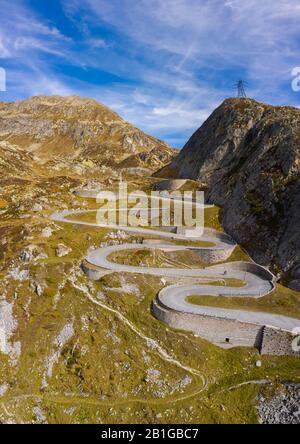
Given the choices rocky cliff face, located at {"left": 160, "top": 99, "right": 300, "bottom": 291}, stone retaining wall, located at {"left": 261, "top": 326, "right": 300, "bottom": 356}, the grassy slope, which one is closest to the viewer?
the grassy slope

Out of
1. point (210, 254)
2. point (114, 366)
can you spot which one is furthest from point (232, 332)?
point (210, 254)

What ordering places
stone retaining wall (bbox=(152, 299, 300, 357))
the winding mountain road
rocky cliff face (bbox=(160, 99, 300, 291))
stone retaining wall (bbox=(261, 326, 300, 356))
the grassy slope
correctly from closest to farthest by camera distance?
the grassy slope → stone retaining wall (bbox=(261, 326, 300, 356)) → stone retaining wall (bbox=(152, 299, 300, 357)) → the winding mountain road → rocky cliff face (bbox=(160, 99, 300, 291))

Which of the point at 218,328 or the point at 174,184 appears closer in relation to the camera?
the point at 218,328

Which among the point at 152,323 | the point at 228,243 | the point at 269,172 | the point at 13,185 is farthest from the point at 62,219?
the point at 13,185

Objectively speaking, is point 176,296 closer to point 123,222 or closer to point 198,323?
point 198,323

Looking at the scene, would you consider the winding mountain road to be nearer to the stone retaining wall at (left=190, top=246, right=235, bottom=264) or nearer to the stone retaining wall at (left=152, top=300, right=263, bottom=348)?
the stone retaining wall at (left=190, top=246, right=235, bottom=264)

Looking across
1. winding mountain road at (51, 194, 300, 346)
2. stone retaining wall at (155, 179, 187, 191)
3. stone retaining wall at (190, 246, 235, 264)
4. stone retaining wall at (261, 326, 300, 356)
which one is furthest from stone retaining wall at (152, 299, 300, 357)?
stone retaining wall at (155, 179, 187, 191)

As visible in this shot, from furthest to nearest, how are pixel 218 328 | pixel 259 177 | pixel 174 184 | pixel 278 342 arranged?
pixel 174 184 < pixel 259 177 < pixel 218 328 < pixel 278 342

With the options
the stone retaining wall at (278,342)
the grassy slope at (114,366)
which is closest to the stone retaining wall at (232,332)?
the stone retaining wall at (278,342)

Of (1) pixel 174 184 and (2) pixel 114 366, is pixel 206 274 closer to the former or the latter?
(2) pixel 114 366

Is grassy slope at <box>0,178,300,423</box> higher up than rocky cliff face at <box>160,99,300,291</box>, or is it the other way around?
rocky cliff face at <box>160,99,300,291</box>
